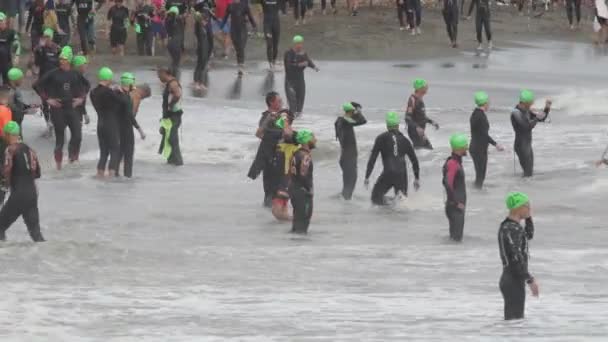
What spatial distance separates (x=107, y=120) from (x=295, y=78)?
568 cm

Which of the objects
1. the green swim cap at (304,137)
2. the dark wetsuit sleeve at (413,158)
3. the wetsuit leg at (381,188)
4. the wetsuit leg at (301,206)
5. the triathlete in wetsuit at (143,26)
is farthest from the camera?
the triathlete in wetsuit at (143,26)

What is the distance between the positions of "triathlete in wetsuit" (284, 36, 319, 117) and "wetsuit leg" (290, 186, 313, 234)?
8.77 meters

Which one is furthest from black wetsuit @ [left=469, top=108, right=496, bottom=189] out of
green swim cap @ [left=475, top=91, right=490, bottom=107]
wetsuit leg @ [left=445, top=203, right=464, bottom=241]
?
wetsuit leg @ [left=445, top=203, right=464, bottom=241]

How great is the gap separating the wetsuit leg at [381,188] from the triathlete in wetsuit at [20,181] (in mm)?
5414

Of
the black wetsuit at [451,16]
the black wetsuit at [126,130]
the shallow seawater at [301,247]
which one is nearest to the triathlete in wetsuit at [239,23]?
the shallow seawater at [301,247]

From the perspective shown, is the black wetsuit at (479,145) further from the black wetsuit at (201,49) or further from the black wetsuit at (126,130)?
the black wetsuit at (201,49)

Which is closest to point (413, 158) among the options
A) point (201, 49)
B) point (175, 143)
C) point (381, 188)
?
point (381, 188)

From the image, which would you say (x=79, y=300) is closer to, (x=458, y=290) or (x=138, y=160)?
(x=458, y=290)

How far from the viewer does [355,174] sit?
23656 mm

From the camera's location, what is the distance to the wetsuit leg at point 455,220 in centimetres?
A: 2019

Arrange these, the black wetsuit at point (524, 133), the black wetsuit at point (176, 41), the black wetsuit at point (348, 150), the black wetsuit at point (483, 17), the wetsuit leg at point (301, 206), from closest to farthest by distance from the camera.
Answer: the wetsuit leg at point (301, 206), the black wetsuit at point (348, 150), the black wetsuit at point (524, 133), the black wetsuit at point (176, 41), the black wetsuit at point (483, 17)

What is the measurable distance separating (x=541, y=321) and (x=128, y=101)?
404 inches

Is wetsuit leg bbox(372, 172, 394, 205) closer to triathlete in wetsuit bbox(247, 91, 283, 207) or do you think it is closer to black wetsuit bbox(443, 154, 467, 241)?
triathlete in wetsuit bbox(247, 91, 283, 207)

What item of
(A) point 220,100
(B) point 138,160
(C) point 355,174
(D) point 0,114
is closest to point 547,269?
(C) point 355,174
